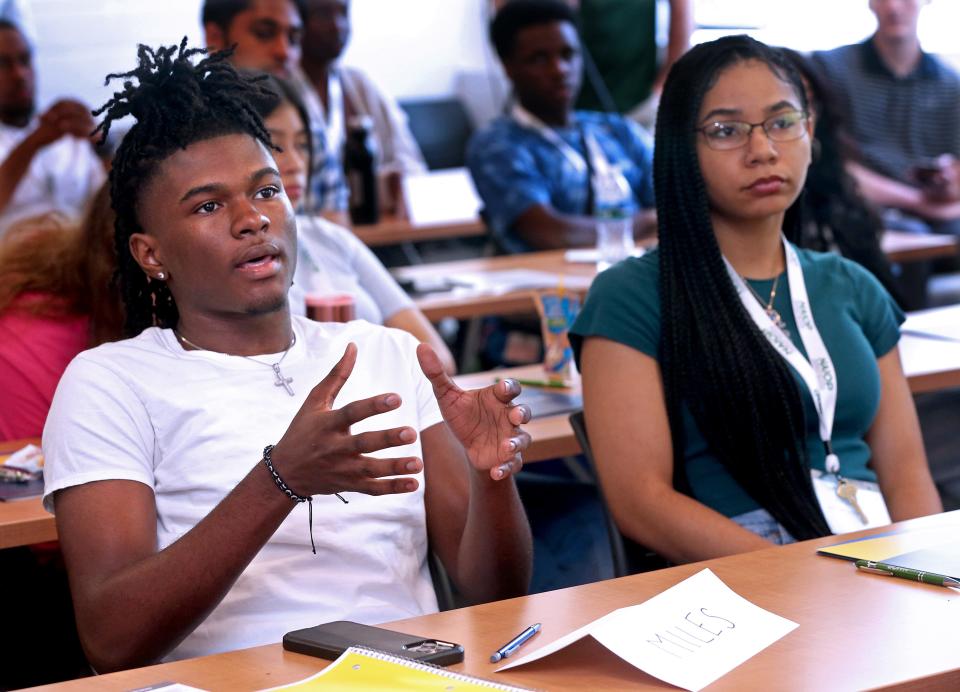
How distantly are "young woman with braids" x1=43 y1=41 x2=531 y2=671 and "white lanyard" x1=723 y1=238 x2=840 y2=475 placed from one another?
2.08ft

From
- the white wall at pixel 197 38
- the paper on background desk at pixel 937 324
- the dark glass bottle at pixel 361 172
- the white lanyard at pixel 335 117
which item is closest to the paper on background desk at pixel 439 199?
the dark glass bottle at pixel 361 172

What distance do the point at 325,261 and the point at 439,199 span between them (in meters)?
2.64

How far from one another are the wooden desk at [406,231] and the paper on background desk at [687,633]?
12.4 feet

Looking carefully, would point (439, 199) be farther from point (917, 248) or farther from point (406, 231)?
point (917, 248)

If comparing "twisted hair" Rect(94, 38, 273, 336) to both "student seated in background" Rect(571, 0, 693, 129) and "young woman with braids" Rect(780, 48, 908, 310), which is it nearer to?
"young woman with braids" Rect(780, 48, 908, 310)

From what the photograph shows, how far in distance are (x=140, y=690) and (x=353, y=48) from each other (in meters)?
6.54

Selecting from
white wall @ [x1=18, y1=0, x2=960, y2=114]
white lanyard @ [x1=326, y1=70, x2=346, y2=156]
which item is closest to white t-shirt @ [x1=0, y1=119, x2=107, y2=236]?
white lanyard @ [x1=326, y1=70, x2=346, y2=156]

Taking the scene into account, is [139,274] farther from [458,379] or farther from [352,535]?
[458,379]

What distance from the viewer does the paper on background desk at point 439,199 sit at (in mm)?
5574

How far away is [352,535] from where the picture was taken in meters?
1.73

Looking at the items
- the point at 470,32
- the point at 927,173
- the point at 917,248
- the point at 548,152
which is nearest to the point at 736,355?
the point at 917,248

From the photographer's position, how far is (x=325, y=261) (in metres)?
3.21

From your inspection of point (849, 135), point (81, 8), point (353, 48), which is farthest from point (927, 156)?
point (81, 8)

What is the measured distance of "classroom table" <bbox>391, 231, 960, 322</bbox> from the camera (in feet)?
11.8
